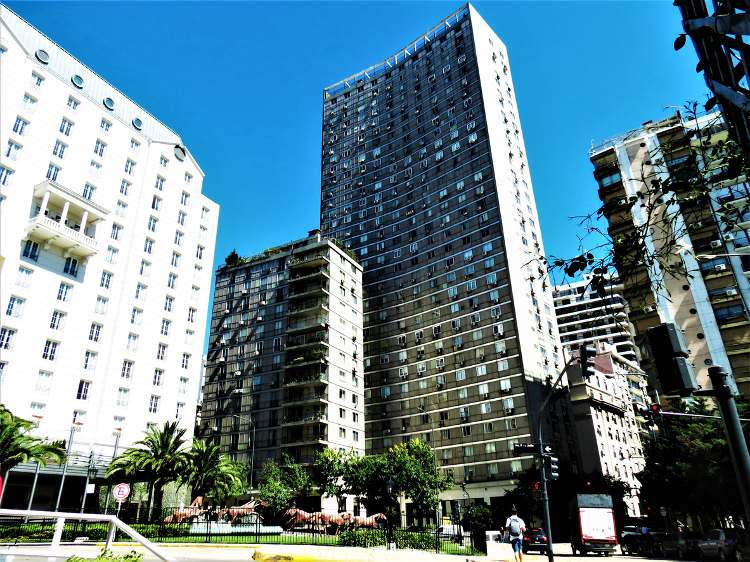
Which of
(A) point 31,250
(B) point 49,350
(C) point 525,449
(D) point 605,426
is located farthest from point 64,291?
(D) point 605,426

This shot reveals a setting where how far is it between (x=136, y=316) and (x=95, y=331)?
15.2ft

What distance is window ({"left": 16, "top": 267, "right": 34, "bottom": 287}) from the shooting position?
43250 mm

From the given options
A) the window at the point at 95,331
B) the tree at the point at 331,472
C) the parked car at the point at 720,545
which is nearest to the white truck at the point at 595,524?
the parked car at the point at 720,545

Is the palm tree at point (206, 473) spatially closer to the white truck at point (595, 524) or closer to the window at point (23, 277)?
the window at point (23, 277)

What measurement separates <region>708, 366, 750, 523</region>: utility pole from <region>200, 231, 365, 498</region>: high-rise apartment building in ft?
197

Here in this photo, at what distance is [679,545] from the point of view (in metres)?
32.6

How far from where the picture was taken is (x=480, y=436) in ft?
208

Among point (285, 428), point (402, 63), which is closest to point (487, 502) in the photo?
point (285, 428)

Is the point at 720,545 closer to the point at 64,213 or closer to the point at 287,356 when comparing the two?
the point at 287,356

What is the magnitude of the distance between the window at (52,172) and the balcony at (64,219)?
264cm

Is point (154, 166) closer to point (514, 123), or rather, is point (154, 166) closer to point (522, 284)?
point (522, 284)

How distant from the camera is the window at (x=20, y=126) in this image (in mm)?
45281

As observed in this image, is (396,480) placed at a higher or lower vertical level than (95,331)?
lower

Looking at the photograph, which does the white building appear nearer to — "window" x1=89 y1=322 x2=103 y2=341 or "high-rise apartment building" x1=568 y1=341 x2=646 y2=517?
"window" x1=89 y1=322 x2=103 y2=341
